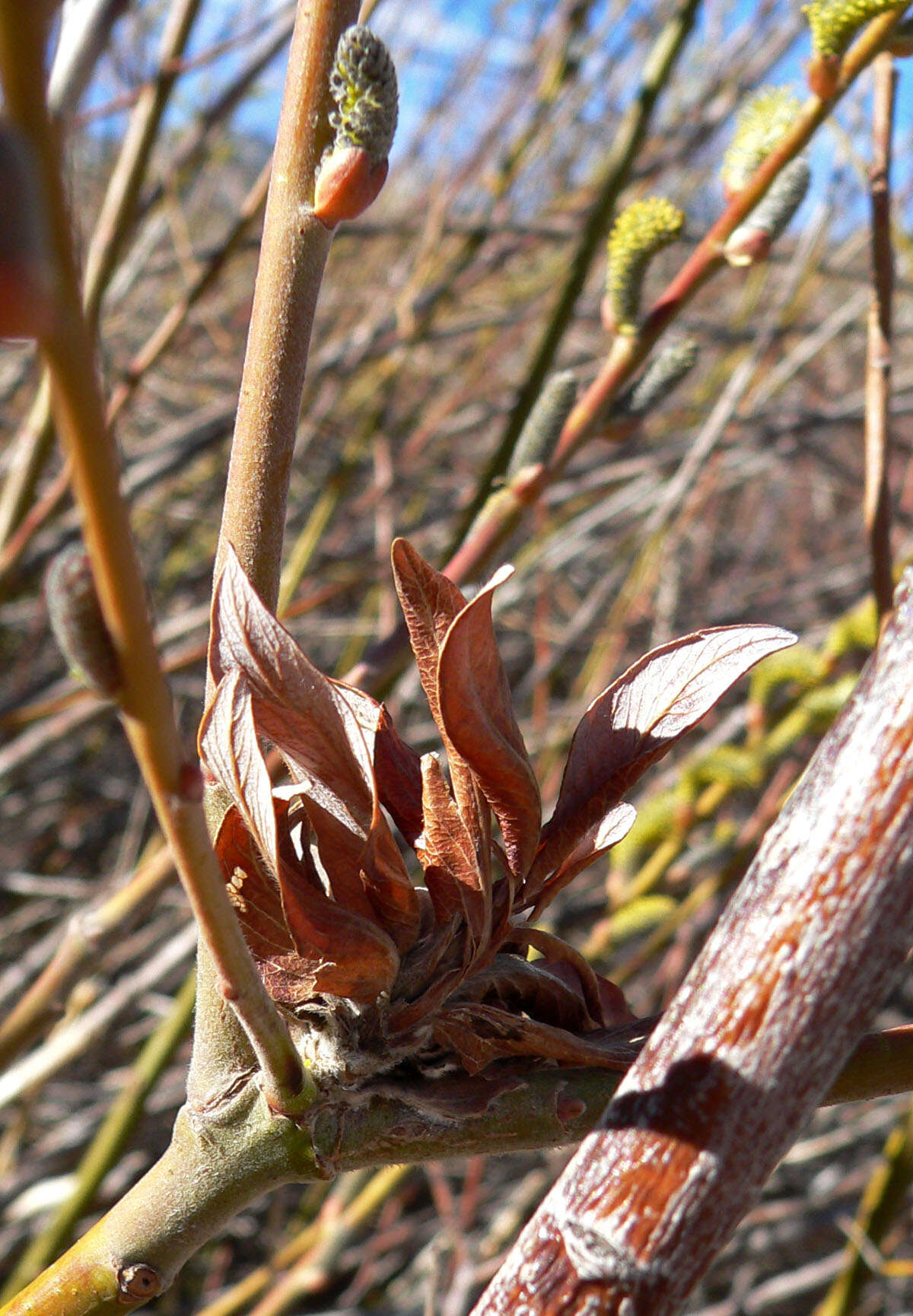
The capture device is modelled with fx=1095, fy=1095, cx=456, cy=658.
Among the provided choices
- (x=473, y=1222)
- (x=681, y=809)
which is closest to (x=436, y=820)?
(x=681, y=809)

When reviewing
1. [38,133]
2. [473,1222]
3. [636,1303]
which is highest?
[38,133]

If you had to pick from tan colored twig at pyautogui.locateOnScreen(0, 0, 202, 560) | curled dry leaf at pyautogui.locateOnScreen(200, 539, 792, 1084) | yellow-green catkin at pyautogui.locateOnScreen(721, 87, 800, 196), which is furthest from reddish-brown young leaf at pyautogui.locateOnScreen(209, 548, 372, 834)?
tan colored twig at pyautogui.locateOnScreen(0, 0, 202, 560)

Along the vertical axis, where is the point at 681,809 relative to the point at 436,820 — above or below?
below

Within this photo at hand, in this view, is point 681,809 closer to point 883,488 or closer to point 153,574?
point 883,488

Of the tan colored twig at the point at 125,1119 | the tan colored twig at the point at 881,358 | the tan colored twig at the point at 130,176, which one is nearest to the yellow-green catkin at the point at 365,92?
the tan colored twig at the point at 881,358

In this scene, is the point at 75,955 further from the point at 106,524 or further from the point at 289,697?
the point at 106,524

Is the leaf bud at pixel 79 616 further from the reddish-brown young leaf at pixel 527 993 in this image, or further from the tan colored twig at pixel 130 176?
the tan colored twig at pixel 130 176

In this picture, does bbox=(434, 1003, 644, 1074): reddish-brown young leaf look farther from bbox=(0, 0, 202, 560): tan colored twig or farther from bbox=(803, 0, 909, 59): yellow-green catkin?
bbox=(0, 0, 202, 560): tan colored twig
